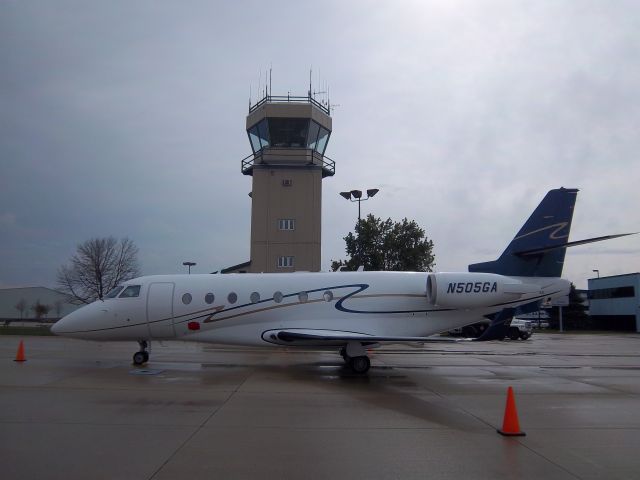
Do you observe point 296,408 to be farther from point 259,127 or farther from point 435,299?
point 259,127

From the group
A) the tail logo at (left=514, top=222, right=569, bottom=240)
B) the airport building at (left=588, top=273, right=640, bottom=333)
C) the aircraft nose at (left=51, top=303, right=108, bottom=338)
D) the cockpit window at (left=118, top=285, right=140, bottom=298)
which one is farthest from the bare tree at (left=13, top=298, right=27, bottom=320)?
the tail logo at (left=514, top=222, right=569, bottom=240)

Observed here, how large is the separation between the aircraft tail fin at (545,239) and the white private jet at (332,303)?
0.03 meters

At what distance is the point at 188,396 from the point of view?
37.3ft

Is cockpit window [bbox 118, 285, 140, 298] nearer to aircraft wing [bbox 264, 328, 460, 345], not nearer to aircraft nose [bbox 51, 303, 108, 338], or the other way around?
aircraft nose [bbox 51, 303, 108, 338]

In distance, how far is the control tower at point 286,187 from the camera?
41781 mm

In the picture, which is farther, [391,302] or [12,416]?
[391,302]

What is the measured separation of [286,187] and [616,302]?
47.0m

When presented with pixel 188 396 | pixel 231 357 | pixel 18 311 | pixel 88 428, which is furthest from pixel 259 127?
pixel 18 311

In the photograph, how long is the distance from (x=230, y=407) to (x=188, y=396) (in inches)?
60.5

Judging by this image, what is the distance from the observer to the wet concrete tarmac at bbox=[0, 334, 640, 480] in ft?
21.9

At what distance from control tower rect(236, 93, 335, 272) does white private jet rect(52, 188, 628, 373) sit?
2467cm

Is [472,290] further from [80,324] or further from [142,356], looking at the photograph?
[80,324]

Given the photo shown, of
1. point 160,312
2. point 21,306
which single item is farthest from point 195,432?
point 21,306

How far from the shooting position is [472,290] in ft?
52.5
